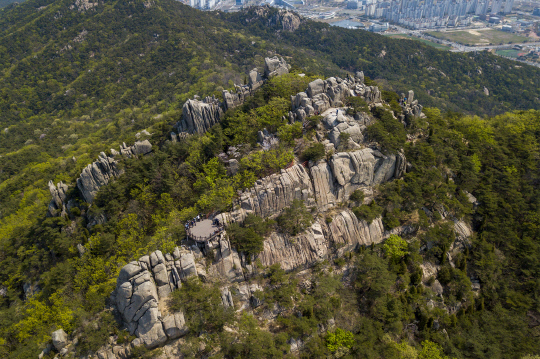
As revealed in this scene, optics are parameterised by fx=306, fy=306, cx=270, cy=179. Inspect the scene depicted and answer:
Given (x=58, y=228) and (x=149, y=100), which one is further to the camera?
(x=149, y=100)

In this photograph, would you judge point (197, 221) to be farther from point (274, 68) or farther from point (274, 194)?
point (274, 68)

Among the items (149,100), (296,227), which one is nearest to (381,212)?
(296,227)

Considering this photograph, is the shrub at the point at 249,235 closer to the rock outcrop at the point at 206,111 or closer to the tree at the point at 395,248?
the tree at the point at 395,248

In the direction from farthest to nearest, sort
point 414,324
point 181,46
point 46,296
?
point 181,46, point 46,296, point 414,324

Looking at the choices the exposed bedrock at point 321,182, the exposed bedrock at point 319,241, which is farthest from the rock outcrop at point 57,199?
the exposed bedrock at point 319,241

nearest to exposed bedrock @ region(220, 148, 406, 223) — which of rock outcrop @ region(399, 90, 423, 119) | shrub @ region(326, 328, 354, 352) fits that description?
rock outcrop @ region(399, 90, 423, 119)

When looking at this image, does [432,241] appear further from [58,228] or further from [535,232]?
[58,228]

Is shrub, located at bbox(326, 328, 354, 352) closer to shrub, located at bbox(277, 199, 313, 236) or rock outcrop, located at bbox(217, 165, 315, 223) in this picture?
shrub, located at bbox(277, 199, 313, 236)
